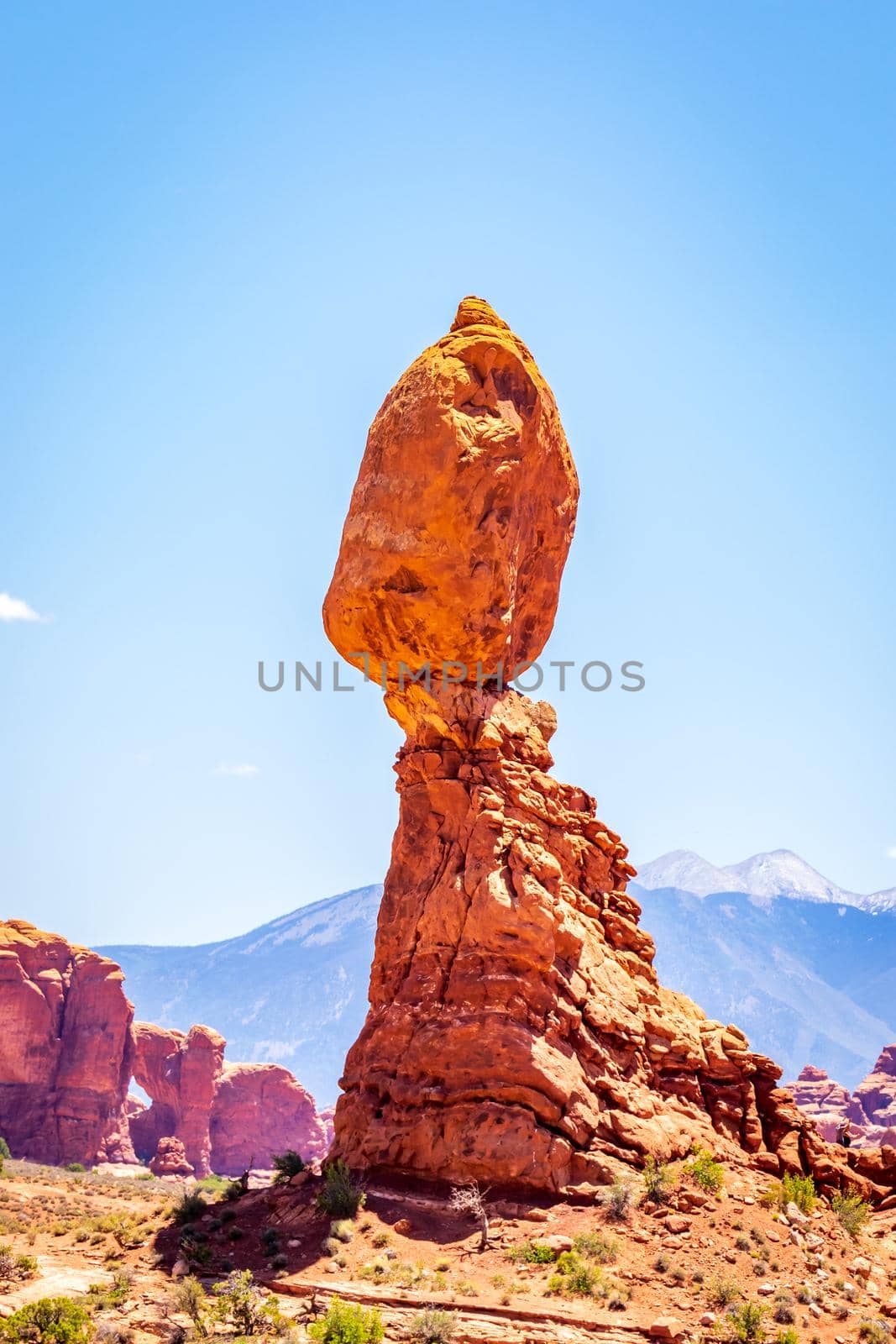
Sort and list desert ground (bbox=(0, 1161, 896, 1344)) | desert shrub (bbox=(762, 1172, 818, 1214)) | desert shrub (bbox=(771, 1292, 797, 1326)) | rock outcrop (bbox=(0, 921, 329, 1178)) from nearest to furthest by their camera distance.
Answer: desert ground (bbox=(0, 1161, 896, 1344)), desert shrub (bbox=(771, 1292, 797, 1326)), desert shrub (bbox=(762, 1172, 818, 1214)), rock outcrop (bbox=(0, 921, 329, 1178))

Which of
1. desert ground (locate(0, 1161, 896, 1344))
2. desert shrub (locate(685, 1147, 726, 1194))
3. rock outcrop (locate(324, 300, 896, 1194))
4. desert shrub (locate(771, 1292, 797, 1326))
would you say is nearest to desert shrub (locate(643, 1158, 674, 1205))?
desert ground (locate(0, 1161, 896, 1344))

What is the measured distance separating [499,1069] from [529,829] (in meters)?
5.19

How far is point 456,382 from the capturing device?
27.5m

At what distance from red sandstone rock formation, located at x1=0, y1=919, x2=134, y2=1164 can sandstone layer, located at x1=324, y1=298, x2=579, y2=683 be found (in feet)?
178

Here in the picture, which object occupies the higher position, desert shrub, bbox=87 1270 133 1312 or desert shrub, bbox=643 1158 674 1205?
desert shrub, bbox=643 1158 674 1205

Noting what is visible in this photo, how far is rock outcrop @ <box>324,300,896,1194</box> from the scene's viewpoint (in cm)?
2370

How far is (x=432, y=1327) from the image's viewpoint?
716 inches

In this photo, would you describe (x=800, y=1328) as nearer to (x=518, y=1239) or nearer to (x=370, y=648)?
(x=518, y=1239)

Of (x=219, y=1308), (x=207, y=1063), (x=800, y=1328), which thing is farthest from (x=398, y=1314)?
(x=207, y=1063)

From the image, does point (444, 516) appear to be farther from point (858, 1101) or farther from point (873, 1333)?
point (858, 1101)

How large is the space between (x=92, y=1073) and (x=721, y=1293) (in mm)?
61613

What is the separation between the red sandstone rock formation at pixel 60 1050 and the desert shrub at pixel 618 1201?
56480 millimetres

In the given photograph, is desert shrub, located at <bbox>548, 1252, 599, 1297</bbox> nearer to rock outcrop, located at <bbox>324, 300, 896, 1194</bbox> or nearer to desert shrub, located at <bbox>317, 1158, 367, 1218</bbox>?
rock outcrop, located at <bbox>324, 300, 896, 1194</bbox>

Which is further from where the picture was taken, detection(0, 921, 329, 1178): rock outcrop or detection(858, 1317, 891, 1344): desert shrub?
detection(0, 921, 329, 1178): rock outcrop
